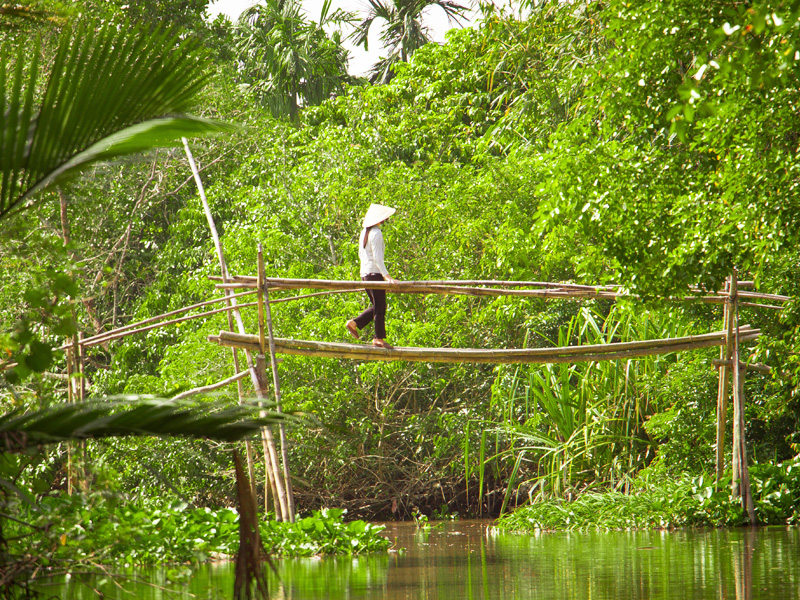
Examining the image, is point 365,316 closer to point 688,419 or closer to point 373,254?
point 373,254

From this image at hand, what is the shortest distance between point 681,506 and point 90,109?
6.96 m

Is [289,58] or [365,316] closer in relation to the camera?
[365,316]

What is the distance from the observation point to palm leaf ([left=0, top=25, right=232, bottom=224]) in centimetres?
231

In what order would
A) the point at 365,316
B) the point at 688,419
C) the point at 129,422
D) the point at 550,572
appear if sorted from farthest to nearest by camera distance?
the point at 688,419 < the point at 365,316 < the point at 550,572 < the point at 129,422

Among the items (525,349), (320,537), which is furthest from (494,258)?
(320,537)

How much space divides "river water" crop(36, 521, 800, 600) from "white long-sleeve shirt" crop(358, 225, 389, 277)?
2105 mm

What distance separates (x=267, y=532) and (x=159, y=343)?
20.5ft

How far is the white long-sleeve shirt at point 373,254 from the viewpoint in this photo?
726 cm

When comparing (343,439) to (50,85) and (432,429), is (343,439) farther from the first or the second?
(50,85)

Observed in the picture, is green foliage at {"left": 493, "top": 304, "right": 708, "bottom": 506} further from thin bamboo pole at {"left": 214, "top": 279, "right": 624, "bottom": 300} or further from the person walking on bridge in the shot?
the person walking on bridge

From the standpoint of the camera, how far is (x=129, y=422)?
205 centimetres

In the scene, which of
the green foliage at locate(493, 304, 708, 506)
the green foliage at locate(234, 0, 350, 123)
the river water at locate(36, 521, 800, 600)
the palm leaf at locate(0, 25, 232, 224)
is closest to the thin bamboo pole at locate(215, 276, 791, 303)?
the river water at locate(36, 521, 800, 600)

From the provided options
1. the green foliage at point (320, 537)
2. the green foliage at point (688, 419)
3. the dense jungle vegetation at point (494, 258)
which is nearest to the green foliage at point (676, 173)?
the dense jungle vegetation at point (494, 258)

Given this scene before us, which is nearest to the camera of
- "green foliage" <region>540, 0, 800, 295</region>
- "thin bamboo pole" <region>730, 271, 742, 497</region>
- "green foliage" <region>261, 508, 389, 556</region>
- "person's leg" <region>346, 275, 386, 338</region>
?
"green foliage" <region>540, 0, 800, 295</region>
